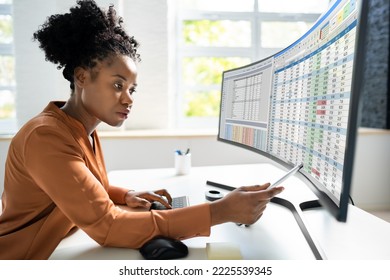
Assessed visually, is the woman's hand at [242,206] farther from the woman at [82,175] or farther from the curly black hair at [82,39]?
the curly black hair at [82,39]

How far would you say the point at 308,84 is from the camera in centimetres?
75

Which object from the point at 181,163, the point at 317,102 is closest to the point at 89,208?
the point at 317,102

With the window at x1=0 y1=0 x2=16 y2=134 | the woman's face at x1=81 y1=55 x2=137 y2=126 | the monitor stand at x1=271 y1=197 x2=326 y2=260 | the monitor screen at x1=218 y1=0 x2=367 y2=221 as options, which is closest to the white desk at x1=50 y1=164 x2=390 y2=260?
the monitor stand at x1=271 y1=197 x2=326 y2=260

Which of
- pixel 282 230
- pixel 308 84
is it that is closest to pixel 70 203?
pixel 282 230

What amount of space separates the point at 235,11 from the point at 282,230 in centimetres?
246

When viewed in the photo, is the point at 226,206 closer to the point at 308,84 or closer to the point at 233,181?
the point at 308,84

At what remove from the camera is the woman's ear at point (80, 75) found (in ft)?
2.75

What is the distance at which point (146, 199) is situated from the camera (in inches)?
38.1

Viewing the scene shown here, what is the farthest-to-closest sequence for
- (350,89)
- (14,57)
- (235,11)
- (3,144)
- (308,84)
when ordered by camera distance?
(235,11), (14,57), (3,144), (308,84), (350,89)

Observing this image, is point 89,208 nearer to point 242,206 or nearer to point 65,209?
point 65,209

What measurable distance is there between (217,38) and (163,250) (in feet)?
8.12

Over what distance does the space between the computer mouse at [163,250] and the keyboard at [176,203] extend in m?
0.27

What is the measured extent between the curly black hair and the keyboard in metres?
0.43

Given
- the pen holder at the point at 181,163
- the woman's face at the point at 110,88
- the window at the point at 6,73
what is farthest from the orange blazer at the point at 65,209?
the window at the point at 6,73
